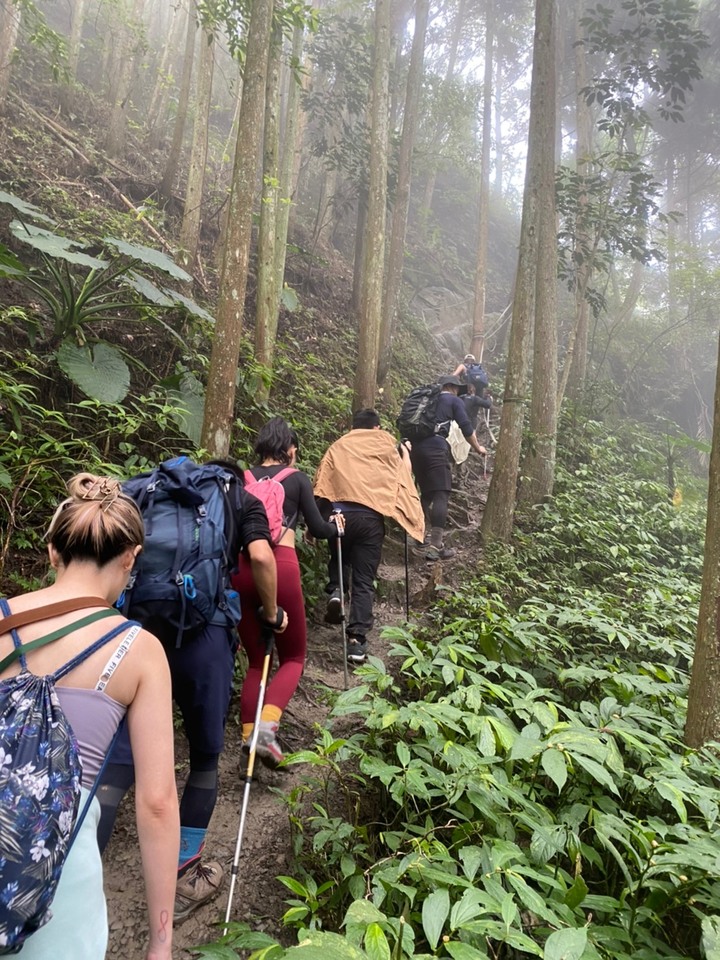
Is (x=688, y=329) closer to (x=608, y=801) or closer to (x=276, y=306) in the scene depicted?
(x=276, y=306)

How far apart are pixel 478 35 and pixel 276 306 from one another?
26455 mm

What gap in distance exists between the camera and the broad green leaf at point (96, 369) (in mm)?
4734

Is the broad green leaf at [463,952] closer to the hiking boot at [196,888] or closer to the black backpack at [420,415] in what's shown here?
the hiking boot at [196,888]

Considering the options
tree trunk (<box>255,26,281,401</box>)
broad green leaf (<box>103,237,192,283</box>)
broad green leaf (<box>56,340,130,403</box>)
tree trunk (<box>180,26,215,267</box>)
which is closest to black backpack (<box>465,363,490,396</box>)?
tree trunk (<box>255,26,281,401</box>)

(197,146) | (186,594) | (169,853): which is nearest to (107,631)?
(169,853)

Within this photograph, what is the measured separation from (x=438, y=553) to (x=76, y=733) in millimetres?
5911

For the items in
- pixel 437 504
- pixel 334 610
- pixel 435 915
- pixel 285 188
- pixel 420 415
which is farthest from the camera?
pixel 285 188

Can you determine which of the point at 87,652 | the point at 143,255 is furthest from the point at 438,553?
the point at 87,652

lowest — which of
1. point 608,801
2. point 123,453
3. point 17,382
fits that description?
point 608,801

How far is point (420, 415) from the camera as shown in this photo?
6.76 meters

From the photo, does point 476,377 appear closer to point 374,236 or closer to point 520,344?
point 520,344

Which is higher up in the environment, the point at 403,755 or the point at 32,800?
the point at 32,800

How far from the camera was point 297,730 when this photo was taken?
384cm

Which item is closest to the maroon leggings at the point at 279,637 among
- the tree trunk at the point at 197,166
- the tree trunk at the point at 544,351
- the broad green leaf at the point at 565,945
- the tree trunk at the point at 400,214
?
the broad green leaf at the point at 565,945
